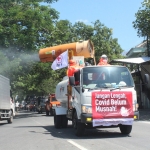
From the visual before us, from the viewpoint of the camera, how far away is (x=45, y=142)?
1273 centimetres

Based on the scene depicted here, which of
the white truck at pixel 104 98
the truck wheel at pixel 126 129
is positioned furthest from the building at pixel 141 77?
the white truck at pixel 104 98

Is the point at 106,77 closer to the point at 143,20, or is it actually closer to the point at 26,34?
the point at 143,20

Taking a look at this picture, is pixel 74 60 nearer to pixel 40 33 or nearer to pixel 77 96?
pixel 77 96

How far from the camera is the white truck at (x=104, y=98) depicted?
1302cm

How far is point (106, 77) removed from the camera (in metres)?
13.5

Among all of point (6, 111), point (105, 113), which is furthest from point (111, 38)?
point (105, 113)

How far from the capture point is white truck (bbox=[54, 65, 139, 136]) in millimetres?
13016

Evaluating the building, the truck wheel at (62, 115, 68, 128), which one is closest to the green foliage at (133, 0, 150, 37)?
the building

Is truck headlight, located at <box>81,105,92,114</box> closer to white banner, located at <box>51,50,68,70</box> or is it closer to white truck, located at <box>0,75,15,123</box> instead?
white banner, located at <box>51,50,68,70</box>

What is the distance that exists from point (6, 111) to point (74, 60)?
9804mm

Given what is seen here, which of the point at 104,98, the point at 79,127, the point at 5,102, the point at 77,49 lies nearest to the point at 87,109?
the point at 104,98

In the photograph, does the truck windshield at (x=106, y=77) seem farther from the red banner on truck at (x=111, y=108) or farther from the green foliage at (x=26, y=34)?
the green foliage at (x=26, y=34)

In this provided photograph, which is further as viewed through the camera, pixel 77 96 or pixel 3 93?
pixel 3 93

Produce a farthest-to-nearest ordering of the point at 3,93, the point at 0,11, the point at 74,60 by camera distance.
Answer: the point at 0,11, the point at 3,93, the point at 74,60
